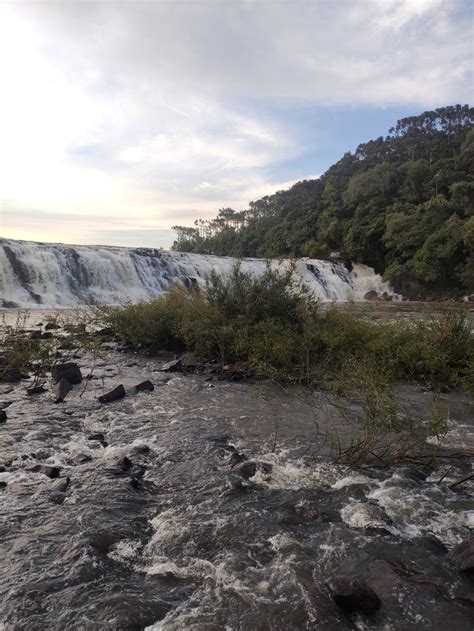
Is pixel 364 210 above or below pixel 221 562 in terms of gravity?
above

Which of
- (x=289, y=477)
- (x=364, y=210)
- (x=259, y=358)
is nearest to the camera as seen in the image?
(x=289, y=477)

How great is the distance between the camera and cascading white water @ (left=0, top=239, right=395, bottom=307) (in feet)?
84.6

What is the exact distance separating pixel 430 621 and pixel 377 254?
46351 millimetres

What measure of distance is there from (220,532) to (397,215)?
154 ft

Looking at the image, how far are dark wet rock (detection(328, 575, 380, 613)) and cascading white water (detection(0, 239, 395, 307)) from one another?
18.8 metres

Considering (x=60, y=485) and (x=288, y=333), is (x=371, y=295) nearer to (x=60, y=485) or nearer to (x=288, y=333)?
(x=288, y=333)

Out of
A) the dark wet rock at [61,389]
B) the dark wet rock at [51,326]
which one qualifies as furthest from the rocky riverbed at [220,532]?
the dark wet rock at [51,326]

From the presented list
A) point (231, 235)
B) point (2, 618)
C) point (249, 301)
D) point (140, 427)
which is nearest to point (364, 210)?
point (231, 235)

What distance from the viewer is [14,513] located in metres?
4.54

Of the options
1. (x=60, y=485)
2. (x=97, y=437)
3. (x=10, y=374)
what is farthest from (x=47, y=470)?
(x=10, y=374)

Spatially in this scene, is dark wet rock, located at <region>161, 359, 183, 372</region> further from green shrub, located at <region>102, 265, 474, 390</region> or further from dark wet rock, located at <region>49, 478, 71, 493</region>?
dark wet rock, located at <region>49, 478, 71, 493</region>

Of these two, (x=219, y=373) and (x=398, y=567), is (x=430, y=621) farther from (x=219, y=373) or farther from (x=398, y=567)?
(x=219, y=373)

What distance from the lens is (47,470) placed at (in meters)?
5.46

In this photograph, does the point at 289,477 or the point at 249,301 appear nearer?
the point at 289,477
